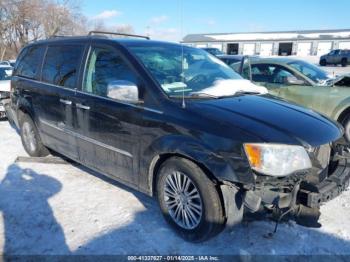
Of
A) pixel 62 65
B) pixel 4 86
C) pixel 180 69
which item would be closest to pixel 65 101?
pixel 62 65

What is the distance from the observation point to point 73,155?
4391 millimetres

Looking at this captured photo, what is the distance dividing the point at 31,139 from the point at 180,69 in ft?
10.2

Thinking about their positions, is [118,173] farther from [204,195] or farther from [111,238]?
[204,195]

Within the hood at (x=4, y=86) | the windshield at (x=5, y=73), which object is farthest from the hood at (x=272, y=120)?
the windshield at (x=5, y=73)

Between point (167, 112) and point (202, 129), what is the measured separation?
42 centimetres

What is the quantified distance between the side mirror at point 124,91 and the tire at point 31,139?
254 centimetres

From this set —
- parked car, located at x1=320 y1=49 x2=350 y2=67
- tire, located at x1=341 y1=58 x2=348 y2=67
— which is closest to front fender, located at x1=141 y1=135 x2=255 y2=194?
parked car, located at x1=320 y1=49 x2=350 y2=67

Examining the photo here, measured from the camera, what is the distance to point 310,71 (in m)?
7.16

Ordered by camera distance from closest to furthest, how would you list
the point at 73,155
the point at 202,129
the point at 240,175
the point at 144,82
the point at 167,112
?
the point at 240,175 → the point at 202,129 → the point at 167,112 → the point at 144,82 → the point at 73,155

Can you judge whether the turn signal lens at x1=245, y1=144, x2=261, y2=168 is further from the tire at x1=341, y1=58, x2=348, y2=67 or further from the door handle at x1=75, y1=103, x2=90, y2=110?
the tire at x1=341, y1=58, x2=348, y2=67

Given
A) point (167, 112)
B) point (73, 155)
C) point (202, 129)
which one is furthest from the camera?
point (73, 155)

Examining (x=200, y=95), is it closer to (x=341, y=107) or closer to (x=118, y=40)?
(x=118, y=40)

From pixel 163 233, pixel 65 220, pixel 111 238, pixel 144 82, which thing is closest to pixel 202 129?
pixel 144 82

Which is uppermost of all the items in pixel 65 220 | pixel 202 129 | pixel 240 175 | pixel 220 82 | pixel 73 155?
pixel 220 82
